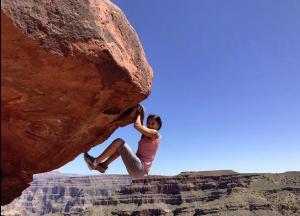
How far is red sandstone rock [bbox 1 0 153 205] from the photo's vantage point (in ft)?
22.2

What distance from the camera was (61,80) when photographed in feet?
25.1

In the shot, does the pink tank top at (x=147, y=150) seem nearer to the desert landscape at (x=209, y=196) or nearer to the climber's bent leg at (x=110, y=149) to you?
the climber's bent leg at (x=110, y=149)

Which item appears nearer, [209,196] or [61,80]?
[61,80]

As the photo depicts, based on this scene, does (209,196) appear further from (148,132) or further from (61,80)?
(61,80)

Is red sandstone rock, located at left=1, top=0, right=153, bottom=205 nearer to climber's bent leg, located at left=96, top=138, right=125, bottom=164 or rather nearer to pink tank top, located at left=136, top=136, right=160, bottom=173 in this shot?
climber's bent leg, located at left=96, top=138, right=125, bottom=164

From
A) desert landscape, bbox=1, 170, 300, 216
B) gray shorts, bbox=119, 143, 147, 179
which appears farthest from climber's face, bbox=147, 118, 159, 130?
desert landscape, bbox=1, 170, 300, 216

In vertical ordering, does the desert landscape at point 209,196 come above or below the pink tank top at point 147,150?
above

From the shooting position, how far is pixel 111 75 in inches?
322

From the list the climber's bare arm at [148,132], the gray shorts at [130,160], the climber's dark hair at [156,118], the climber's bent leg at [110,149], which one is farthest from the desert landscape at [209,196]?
the climber's bent leg at [110,149]

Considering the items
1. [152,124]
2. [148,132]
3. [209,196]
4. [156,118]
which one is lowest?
[148,132]

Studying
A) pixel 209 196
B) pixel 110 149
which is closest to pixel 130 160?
pixel 110 149

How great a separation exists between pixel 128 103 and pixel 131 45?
4.61 feet

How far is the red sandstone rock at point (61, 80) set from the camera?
6773 mm

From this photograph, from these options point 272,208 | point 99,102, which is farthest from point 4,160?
point 272,208
